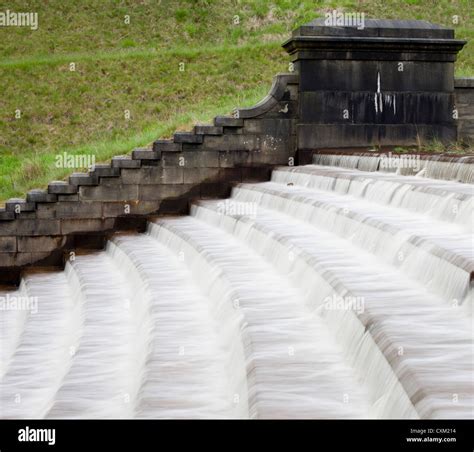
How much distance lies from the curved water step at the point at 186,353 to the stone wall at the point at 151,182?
5237 mm

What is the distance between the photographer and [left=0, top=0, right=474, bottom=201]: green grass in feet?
89.7

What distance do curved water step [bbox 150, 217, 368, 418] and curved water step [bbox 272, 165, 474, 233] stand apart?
66.2 inches

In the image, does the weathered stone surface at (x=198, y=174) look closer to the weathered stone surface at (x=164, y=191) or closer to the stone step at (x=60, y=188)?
the weathered stone surface at (x=164, y=191)

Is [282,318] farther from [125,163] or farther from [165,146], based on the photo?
[165,146]

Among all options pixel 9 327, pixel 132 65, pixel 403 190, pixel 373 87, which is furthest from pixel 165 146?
pixel 132 65

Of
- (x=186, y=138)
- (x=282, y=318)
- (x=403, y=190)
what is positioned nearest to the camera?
(x=282, y=318)

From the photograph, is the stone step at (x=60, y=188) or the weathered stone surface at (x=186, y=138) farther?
the weathered stone surface at (x=186, y=138)

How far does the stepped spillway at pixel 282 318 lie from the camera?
5801mm

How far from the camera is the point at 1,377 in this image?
871cm

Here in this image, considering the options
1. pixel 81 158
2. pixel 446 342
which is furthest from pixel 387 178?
pixel 81 158

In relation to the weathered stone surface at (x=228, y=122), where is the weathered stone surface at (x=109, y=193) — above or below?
below

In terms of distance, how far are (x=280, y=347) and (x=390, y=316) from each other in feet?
2.82

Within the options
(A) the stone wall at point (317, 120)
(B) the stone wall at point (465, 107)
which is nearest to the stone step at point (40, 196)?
(A) the stone wall at point (317, 120)

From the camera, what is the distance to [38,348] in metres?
9.88
